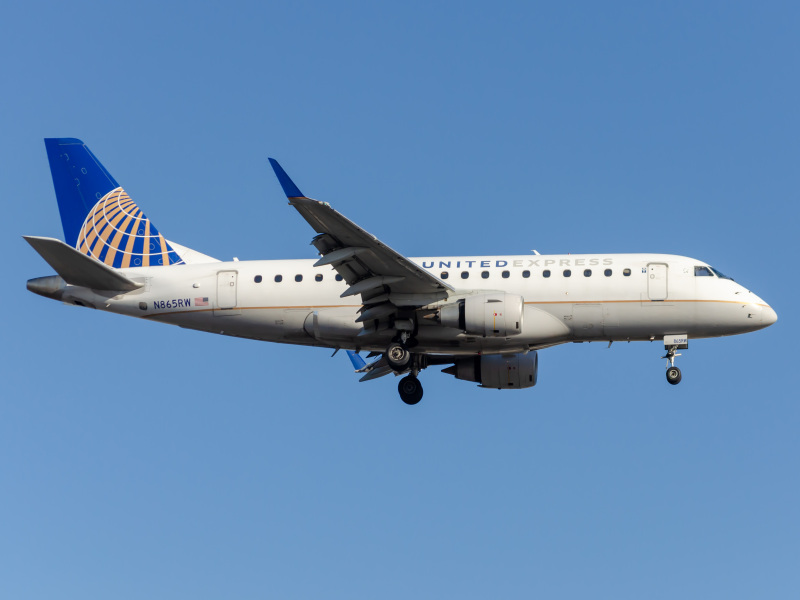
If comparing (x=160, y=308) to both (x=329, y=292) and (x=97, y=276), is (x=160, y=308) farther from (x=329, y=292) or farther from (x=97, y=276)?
(x=329, y=292)

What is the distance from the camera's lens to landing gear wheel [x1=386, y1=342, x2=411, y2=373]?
1411 inches

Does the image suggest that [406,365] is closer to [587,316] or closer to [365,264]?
[365,264]

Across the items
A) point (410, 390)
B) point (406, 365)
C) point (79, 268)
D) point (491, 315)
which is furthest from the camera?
point (410, 390)

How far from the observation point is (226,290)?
3694 centimetres

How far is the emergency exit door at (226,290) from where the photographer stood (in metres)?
36.8

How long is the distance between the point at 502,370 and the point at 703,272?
26.6ft

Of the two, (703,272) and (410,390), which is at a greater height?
(703,272)

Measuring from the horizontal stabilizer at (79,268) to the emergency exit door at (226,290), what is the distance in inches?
120

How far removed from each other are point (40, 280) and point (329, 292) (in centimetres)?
1028

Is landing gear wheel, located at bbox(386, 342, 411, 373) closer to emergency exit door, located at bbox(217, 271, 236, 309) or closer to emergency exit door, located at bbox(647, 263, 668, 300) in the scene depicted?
emergency exit door, located at bbox(217, 271, 236, 309)

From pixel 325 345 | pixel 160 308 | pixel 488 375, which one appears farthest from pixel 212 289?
pixel 488 375

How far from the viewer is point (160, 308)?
37.4 m

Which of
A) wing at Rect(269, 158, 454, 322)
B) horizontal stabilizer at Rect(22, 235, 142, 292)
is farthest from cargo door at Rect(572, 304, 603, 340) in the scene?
horizontal stabilizer at Rect(22, 235, 142, 292)

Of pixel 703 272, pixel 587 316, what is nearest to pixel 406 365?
pixel 587 316
